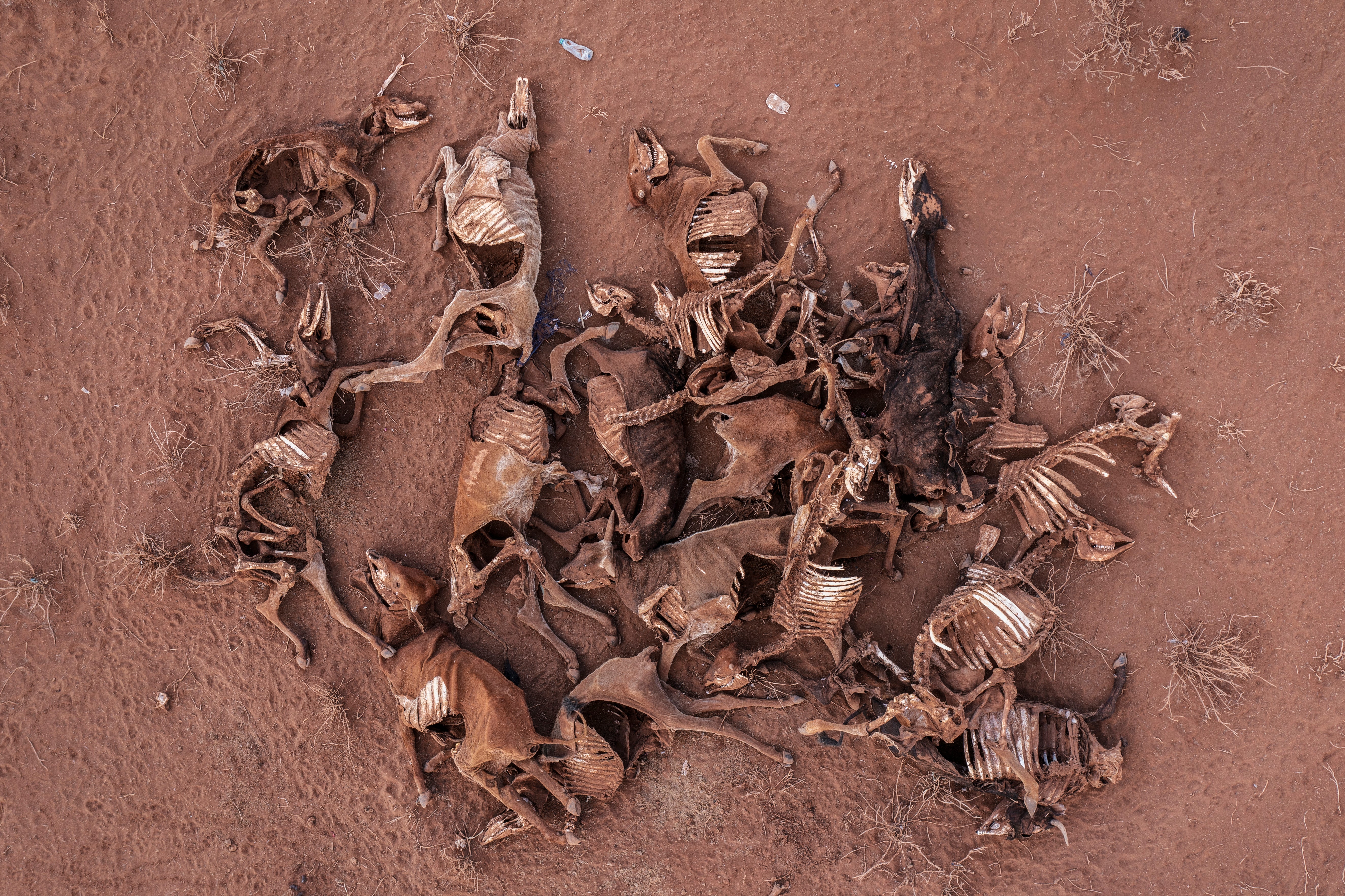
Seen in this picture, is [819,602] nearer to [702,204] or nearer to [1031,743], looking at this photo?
[1031,743]

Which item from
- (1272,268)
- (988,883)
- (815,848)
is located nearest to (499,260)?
(815,848)

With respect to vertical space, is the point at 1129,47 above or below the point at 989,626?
above

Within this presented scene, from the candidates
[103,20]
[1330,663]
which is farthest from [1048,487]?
[103,20]

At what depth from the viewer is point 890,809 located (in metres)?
4.80

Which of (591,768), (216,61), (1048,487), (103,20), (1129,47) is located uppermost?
(1129,47)

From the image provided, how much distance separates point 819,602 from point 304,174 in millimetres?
4220

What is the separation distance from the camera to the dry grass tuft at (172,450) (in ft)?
16.0

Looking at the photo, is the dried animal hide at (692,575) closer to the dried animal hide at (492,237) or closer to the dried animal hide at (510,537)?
the dried animal hide at (510,537)

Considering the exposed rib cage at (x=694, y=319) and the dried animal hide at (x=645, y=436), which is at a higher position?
the exposed rib cage at (x=694, y=319)

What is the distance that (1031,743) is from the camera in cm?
446

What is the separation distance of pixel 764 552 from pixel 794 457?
1.96 feet

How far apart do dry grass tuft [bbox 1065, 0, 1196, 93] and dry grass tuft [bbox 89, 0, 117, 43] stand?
20.2 ft

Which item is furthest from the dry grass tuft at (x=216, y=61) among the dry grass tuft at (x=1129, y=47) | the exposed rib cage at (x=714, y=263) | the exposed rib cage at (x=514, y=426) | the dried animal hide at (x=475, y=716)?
the dry grass tuft at (x=1129, y=47)

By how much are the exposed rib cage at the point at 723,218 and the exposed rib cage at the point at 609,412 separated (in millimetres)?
937
